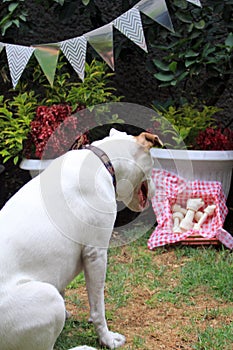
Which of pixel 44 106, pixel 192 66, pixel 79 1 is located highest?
pixel 79 1

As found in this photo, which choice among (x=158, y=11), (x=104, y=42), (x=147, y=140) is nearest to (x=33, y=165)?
(x=104, y=42)

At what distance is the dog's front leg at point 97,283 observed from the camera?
2.90 m

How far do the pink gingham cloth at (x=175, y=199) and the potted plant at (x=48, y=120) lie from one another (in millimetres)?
762

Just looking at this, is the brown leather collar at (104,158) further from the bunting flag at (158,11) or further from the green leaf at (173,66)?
the green leaf at (173,66)

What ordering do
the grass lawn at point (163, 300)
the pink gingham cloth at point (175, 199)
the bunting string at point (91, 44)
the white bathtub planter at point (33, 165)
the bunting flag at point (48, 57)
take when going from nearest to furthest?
the grass lawn at point (163, 300), the bunting flag at point (48, 57), the bunting string at point (91, 44), the pink gingham cloth at point (175, 199), the white bathtub planter at point (33, 165)

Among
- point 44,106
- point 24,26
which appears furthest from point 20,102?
point 24,26

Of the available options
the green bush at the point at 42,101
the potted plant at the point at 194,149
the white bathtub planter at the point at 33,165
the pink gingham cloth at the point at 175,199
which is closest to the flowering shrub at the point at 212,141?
the potted plant at the point at 194,149

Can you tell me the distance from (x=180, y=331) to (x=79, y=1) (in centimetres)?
331

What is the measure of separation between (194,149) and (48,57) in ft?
6.11

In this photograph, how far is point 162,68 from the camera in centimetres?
521

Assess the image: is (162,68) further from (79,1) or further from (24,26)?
(24,26)

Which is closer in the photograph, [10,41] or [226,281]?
[226,281]

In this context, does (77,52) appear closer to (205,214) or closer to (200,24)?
(200,24)

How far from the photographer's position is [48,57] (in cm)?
370
